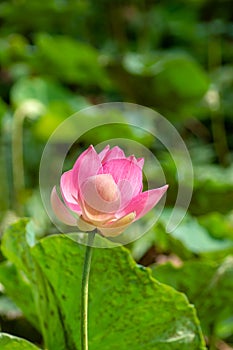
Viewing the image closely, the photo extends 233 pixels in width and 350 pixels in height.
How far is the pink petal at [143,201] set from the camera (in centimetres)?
35

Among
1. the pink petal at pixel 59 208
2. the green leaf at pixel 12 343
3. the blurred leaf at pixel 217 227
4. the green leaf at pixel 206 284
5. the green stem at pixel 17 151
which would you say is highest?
the pink petal at pixel 59 208

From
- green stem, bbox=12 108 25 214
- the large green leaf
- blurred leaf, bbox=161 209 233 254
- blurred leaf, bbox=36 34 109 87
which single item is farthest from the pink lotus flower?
blurred leaf, bbox=36 34 109 87

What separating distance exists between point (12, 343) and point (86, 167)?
0.13 m

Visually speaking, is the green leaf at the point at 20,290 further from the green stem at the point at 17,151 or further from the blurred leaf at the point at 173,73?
the blurred leaf at the point at 173,73

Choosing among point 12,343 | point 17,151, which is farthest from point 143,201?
point 17,151

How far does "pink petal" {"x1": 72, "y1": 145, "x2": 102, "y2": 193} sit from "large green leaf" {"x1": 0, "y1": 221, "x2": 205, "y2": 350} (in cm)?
13

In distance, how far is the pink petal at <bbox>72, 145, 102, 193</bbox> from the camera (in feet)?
1.17

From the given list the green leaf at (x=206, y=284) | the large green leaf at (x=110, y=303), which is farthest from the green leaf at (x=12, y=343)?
the green leaf at (x=206, y=284)

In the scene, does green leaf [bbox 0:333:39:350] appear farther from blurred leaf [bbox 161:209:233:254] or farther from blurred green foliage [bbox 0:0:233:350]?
blurred leaf [bbox 161:209:233:254]

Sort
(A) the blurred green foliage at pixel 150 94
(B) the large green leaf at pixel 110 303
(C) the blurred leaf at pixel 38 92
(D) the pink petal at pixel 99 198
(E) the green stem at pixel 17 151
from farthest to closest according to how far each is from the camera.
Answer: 1. (C) the blurred leaf at pixel 38 92
2. (E) the green stem at pixel 17 151
3. (A) the blurred green foliage at pixel 150 94
4. (B) the large green leaf at pixel 110 303
5. (D) the pink petal at pixel 99 198

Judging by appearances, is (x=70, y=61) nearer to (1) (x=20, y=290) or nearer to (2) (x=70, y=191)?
(1) (x=20, y=290)

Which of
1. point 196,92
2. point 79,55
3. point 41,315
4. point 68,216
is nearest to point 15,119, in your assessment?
point 79,55

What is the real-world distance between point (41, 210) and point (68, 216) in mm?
547

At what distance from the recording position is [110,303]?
0.49 m
